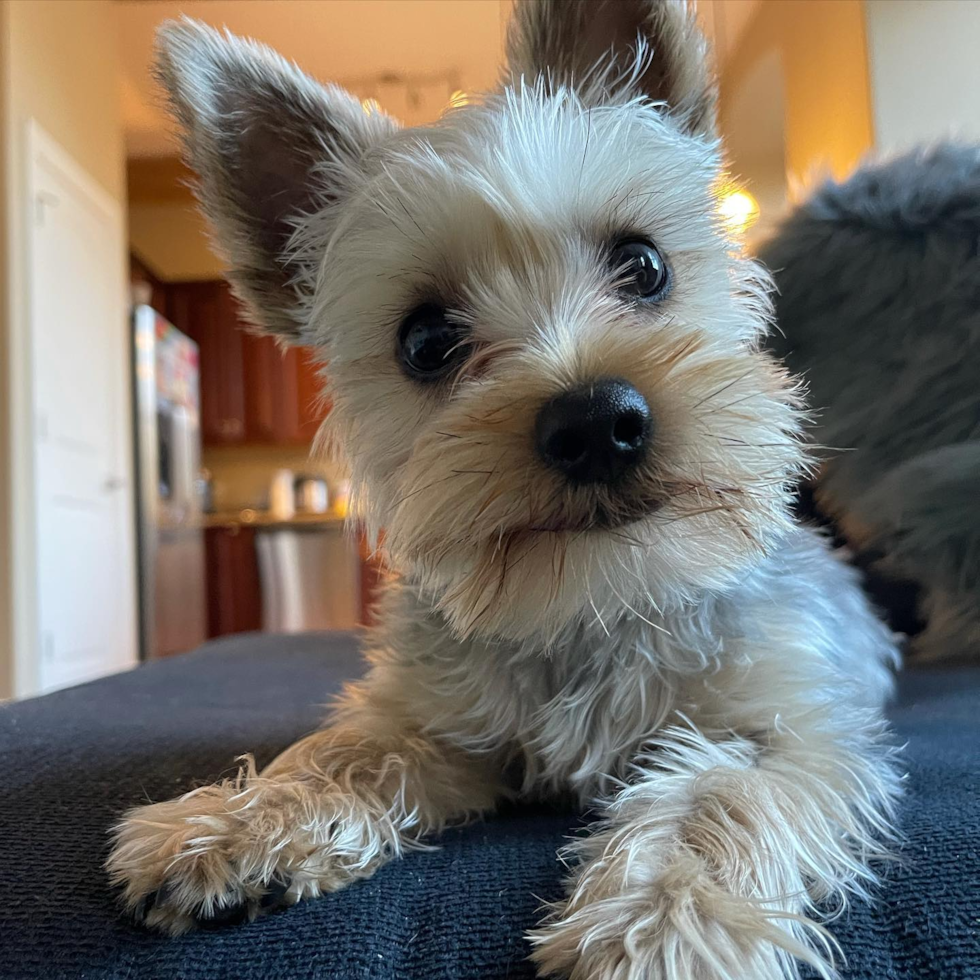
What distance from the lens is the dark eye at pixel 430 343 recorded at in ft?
3.58

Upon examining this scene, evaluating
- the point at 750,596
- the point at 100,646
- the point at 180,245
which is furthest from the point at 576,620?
the point at 180,245

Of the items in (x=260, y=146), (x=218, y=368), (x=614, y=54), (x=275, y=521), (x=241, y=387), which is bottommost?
(x=275, y=521)

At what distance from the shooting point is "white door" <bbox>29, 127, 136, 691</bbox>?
3.76 meters

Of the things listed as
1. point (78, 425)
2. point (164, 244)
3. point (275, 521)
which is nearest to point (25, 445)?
point (78, 425)

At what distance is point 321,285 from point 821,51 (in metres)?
1.49

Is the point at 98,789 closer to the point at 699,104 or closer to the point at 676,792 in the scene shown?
the point at 676,792

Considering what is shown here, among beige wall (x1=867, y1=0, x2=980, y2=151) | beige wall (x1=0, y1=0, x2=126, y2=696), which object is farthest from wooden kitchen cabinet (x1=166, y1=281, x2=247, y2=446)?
beige wall (x1=867, y1=0, x2=980, y2=151)

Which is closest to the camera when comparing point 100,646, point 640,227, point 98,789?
point 98,789

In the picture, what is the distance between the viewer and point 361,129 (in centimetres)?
127

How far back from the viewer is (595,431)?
31.9 inches

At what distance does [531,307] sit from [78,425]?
3.78m

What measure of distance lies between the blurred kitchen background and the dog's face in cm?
10

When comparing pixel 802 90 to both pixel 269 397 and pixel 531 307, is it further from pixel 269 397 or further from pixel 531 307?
pixel 269 397

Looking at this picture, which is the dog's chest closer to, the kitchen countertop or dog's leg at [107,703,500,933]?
dog's leg at [107,703,500,933]
